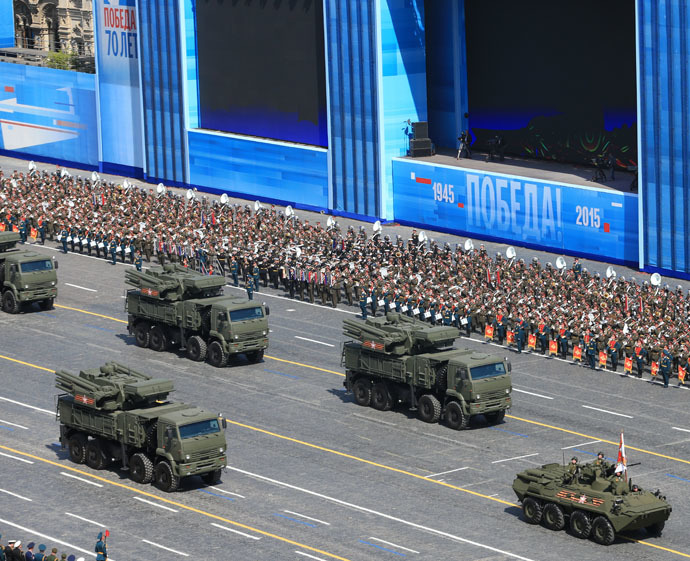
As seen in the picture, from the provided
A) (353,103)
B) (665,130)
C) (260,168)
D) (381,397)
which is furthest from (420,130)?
(381,397)

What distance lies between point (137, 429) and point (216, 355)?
14161 millimetres

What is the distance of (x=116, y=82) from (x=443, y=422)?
59.1 metres

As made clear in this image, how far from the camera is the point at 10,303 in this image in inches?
2820

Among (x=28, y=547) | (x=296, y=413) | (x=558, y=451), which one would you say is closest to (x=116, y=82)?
(x=296, y=413)

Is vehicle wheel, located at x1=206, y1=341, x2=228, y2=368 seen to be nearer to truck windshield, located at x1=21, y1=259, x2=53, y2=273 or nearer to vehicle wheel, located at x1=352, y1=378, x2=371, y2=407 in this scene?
vehicle wheel, located at x1=352, y1=378, x2=371, y2=407

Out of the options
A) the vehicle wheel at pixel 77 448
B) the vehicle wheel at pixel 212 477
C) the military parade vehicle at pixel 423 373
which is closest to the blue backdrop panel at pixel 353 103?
the military parade vehicle at pixel 423 373

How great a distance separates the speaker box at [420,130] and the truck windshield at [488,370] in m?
37.8

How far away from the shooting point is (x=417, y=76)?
91250mm

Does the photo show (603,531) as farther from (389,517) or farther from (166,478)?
(166,478)

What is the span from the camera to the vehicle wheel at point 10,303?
71.2 meters

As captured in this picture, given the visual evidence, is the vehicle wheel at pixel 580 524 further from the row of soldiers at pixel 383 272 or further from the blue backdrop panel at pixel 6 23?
the blue backdrop panel at pixel 6 23

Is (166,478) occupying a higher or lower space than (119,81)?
lower

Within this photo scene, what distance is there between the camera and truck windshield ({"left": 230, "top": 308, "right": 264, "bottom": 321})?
6216 centimetres

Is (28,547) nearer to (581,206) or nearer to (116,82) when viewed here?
(581,206)
